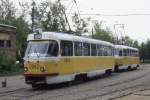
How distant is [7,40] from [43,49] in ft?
86.1

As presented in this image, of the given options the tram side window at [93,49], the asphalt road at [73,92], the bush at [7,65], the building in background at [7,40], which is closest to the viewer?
the asphalt road at [73,92]

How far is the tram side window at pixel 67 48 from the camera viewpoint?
24141 millimetres

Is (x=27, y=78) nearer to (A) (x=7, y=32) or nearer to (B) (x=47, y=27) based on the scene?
(A) (x=7, y=32)

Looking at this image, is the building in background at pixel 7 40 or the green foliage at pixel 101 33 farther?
the green foliage at pixel 101 33

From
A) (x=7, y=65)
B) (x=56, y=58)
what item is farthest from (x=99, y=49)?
(x=7, y=65)

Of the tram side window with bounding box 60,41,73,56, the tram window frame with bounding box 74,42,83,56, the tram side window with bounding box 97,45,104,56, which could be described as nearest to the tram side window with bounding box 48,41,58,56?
the tram side window with bounding box 60,41,73,56

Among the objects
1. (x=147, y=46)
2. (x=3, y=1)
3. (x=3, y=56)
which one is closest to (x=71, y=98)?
(x=3, y=56)

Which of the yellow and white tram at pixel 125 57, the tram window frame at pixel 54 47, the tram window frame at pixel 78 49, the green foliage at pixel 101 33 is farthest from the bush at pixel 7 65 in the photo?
the green foliage at pixel 101 33

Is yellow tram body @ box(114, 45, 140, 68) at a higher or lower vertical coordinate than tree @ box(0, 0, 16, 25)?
lower

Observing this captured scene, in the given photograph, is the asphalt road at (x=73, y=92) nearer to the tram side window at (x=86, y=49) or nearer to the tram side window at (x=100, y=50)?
the tram side window at (x=86, y=49)

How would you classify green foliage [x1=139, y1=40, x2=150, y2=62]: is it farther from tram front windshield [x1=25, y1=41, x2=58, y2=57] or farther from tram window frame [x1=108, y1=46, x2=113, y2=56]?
tram front windshield [x1=25, y1=41, x2=58, y2=57]

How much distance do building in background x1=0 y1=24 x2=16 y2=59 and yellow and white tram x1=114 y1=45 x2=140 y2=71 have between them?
11685 mm

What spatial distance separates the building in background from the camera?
4731cm

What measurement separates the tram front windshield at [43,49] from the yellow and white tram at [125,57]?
19748 millimetres
